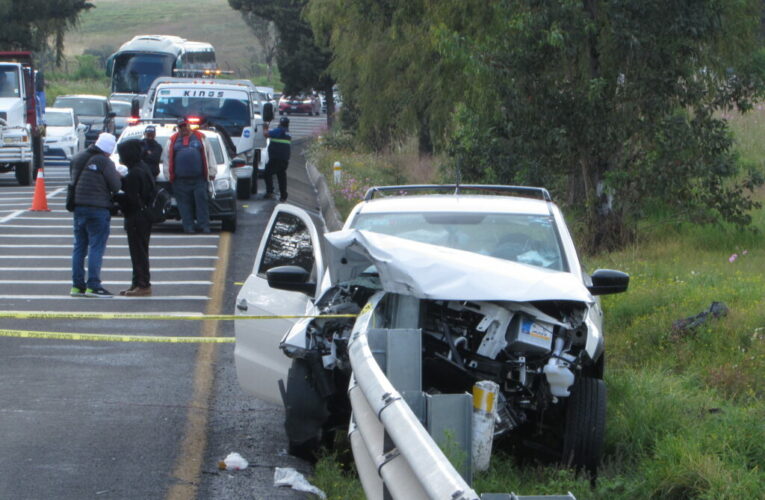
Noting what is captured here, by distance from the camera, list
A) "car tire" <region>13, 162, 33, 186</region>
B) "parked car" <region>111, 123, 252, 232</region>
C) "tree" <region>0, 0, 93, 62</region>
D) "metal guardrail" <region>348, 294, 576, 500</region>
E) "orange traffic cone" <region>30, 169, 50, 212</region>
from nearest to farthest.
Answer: "metal guardrail" <region>348, 294, 576, 500</region> → "parked car" <region>111, 123, 252, 232</region> → "orange traffic cone" <region>30, 169, 50, 212</region> → "car tire" <region>13, 162, 33, 186</region> → "tree" <region>0, 0, 93, 62</region>

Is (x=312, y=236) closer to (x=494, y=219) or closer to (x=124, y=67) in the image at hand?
(x=494, y=219)

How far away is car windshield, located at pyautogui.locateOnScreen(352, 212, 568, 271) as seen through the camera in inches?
289

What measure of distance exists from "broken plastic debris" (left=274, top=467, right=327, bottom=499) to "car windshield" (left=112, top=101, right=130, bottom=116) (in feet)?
116

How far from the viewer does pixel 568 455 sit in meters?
6.14

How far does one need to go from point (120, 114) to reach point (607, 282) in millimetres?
35358

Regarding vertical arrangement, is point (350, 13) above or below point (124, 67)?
above

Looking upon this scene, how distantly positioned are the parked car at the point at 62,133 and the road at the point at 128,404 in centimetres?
1875

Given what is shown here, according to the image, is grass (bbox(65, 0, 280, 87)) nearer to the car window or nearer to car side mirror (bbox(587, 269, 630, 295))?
the car window

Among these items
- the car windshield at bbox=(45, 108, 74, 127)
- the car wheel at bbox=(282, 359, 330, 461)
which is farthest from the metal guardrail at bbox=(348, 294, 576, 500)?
the car windshield at bbox=(45, 108, 74, 127)

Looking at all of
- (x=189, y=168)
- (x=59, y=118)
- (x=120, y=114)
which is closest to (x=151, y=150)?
(x=189, y=168)

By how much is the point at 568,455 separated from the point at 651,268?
6.44 meters

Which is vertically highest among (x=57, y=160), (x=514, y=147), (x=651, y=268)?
(x=514, y=147)

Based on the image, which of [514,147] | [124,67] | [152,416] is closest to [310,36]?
[124,67]

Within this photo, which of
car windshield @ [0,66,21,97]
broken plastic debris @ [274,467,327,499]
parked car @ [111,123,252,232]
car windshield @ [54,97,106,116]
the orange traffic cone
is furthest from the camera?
car windshield @ [54,97,106,116]
